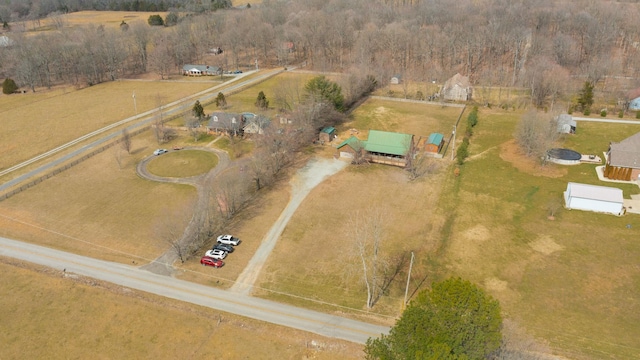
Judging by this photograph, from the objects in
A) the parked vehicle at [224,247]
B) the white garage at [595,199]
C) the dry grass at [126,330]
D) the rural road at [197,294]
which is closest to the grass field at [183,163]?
the parked vehicle at [224,247]

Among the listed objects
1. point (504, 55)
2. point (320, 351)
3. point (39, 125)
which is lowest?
point (320, 351)

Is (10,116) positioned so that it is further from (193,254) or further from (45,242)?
(193,254)

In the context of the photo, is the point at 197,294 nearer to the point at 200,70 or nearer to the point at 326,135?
the point at 326,135

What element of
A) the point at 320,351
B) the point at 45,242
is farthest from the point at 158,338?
the point at 45,242

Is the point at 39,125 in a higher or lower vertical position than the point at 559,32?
lower

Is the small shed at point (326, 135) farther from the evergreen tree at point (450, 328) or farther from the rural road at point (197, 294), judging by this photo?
the evergreen tree at point (450, 328)

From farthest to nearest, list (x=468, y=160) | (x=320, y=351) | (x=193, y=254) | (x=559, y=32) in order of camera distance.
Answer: (x=559, y=32)
(x=468, y=160)
(x=193, y=254)
(x=320, y=351)

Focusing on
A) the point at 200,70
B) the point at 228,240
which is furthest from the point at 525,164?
the point at 200,70

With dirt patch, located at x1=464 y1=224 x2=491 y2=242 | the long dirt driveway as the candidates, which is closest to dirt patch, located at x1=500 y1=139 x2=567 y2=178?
dirt patch, located at x1=464 y1=224 x2=491 y2=242
